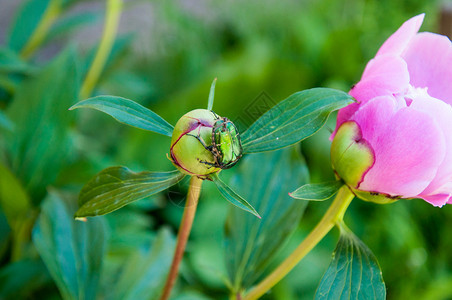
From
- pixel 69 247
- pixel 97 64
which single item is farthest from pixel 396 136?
pixel 97 64

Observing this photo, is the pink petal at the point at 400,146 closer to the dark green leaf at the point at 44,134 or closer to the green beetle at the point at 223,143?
the green beetle at the point at 223,143

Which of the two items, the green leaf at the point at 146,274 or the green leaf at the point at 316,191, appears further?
the green leaf at the point at 146,274

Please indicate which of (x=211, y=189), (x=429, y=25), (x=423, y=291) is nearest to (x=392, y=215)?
(x=423, y=291)

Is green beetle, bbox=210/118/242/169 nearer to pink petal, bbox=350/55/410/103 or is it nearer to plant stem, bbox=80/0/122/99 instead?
pink petal, bbox=350/55/410/103

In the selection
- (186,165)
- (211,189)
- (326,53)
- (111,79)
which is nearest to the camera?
(186,165)

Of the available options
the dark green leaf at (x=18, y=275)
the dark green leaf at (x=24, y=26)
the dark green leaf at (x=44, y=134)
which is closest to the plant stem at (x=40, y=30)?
the dark green leaf at (x=24, y=26)

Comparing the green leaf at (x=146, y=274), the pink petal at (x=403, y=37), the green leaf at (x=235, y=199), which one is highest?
the pink petal at (x=403, y=37)

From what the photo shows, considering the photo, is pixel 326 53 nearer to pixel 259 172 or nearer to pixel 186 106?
pixel 186 106
